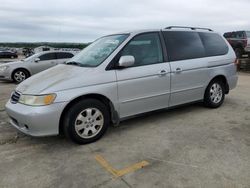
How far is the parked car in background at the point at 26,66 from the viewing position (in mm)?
10984

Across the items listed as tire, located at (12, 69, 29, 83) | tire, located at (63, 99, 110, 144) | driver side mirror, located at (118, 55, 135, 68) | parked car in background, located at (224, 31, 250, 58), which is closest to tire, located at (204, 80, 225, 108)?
driver side mirror, located at (118, 55, 135, 68)

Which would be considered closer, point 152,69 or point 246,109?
point 152,69

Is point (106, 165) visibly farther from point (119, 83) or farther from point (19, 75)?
point (19, 75)

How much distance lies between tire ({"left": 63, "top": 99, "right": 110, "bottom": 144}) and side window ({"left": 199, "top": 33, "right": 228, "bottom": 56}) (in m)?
2.64

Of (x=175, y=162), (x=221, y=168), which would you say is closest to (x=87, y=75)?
(x=175, y=162)

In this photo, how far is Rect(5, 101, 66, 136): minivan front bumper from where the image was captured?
354 centimetres

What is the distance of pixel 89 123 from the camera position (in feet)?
12.8

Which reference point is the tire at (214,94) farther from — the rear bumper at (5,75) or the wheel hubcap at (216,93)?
the rear bumper at (5,75)

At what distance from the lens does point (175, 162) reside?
3.30m

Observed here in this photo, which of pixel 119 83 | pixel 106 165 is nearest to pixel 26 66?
pixel 119 83

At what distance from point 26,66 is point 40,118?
8349 mm

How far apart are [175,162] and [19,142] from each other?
2.41m

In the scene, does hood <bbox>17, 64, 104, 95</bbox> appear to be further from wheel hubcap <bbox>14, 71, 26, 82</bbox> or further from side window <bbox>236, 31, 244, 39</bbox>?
side window <bbox>236, 31, 244, 39</bbox>

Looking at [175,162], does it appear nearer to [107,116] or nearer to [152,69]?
[107,116]
